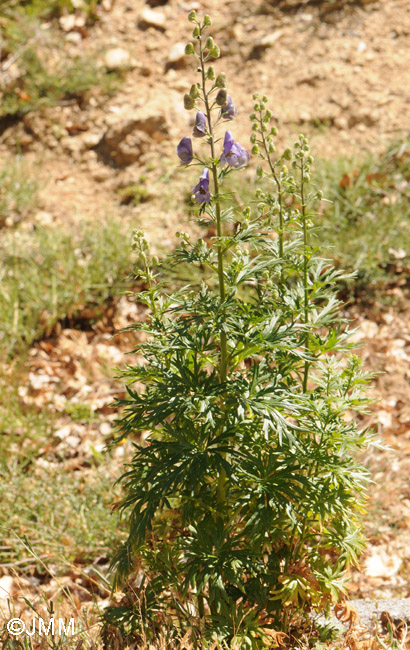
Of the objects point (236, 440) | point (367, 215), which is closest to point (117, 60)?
point (367, 215)

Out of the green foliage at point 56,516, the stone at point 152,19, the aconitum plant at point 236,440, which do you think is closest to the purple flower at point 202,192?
the aconitum plant at point 236,440

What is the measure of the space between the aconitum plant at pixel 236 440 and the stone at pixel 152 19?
5.62 meters

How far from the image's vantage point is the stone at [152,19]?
694 centimetres

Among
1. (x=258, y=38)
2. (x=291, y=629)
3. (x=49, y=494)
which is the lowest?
(x=291, y=629)

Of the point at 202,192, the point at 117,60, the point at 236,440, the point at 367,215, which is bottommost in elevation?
the point at 236,440

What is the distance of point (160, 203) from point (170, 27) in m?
2.78

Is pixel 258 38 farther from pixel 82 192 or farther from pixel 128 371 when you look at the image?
pixel 128 371

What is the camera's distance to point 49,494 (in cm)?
335

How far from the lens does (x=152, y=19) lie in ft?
22.8

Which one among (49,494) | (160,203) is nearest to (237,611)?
(49,494)

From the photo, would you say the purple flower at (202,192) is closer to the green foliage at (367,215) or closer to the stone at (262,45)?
the green foliage at (367,215)

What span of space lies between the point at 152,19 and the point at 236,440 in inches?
251

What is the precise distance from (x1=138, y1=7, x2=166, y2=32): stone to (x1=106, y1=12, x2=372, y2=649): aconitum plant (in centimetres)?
562

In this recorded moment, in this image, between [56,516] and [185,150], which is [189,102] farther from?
[56,516]
